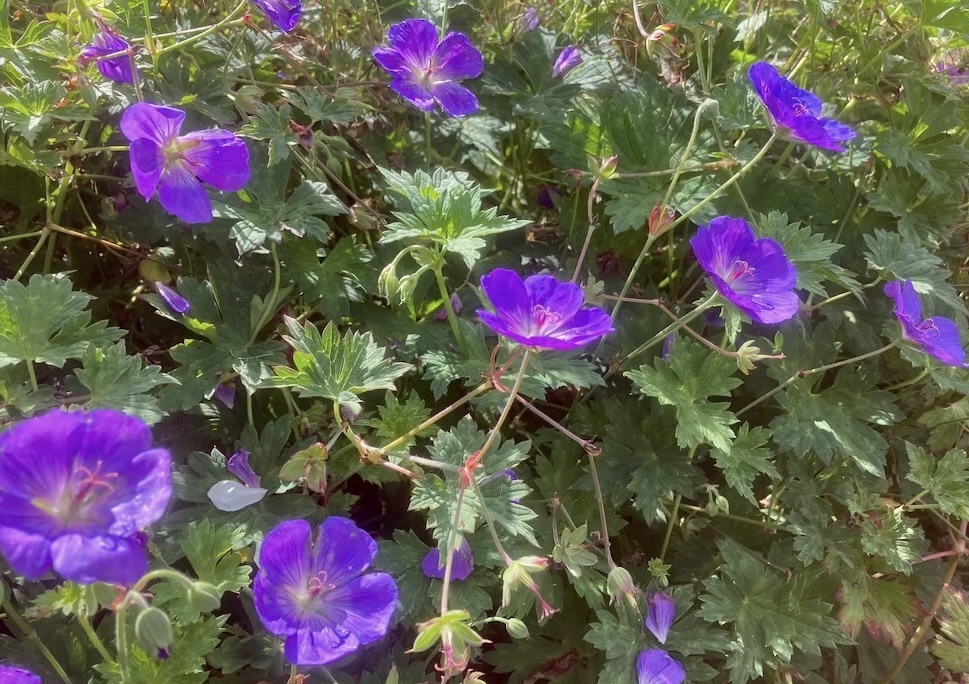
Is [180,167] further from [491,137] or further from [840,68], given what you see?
[840,68]

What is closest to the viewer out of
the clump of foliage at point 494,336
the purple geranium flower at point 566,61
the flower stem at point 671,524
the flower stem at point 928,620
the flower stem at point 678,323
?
the clump of foliage at point 494,336

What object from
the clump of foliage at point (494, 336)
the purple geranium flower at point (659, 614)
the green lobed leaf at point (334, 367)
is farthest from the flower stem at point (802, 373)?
the green lobed leaf at point (334, 367)

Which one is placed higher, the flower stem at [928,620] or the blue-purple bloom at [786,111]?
the blue-purple bloom at [786,111]

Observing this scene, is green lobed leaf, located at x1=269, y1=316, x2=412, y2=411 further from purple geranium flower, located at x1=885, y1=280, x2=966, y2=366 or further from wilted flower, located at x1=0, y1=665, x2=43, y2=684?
purple geranium flower, located at x1=885, y1=280, x2=966, y2=366

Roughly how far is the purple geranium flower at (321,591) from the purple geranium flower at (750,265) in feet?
2.33

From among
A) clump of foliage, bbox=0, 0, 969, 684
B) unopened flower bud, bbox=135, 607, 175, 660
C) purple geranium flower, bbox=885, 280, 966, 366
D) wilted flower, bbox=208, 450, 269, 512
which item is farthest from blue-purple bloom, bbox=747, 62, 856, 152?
unopened flower bud, bbox=135, 607, 175, 660

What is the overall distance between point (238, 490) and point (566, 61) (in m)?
1.17

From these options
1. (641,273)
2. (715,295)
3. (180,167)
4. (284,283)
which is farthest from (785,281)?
(180,167)

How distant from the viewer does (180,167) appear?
3.64 ft

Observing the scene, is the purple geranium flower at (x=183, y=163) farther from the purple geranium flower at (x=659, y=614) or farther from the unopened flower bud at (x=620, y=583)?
the purple geranium flower at (x=659, y=614)

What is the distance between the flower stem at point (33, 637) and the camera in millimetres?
930

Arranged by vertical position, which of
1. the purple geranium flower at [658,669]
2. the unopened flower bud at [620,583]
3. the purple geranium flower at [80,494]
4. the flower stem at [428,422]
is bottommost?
the purple geranium flower at [658,669]

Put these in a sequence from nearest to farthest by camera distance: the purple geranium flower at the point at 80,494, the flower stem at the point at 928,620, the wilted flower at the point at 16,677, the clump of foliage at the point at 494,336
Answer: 1. the purple geranium flower at the point at 80,494
2. the wilted flower at the point at 16,677
3. the clump of foliage at the point at 494,336
4. the flower stem at the point at 928,620

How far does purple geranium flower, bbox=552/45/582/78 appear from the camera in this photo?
1.61m
